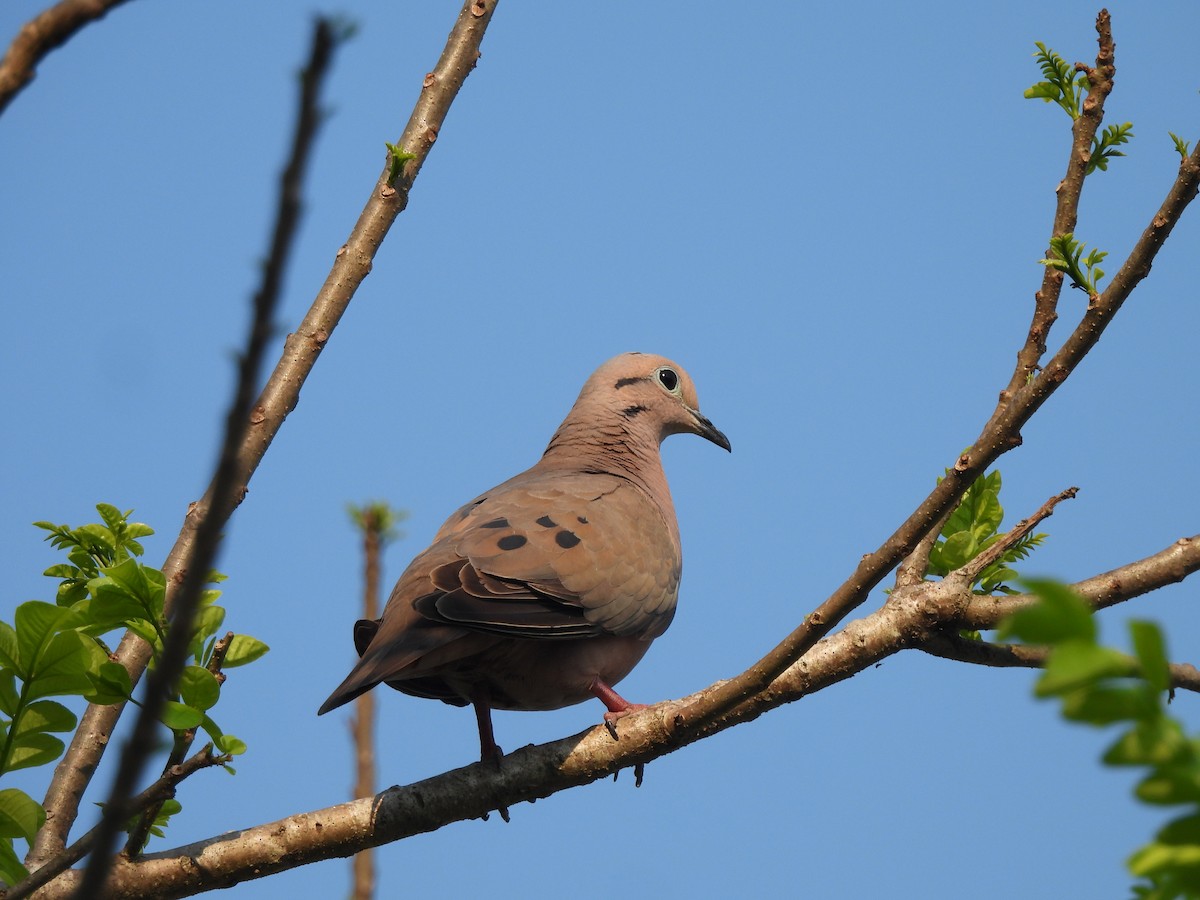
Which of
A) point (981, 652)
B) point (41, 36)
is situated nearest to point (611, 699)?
point (981, 652)

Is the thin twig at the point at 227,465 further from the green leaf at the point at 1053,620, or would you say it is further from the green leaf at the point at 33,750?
the green leaf at the point at 33,750

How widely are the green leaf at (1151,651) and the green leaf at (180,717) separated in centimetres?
264

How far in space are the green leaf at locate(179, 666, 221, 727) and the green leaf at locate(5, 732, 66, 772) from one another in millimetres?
355

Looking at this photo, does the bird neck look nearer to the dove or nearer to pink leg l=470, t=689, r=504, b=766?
the dove

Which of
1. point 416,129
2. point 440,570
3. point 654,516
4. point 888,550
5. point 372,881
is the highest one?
point 416,129

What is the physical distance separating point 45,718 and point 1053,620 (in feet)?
9.68

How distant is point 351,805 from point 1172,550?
2498 mm

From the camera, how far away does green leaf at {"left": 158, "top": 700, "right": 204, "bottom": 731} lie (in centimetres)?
324

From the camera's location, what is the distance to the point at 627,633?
17.3 feet

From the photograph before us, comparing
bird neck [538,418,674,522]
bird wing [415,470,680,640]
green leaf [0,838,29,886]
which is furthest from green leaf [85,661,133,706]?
bird neck [538,418,674,522]

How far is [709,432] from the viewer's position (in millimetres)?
7574

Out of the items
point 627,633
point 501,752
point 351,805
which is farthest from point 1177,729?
point 627,633

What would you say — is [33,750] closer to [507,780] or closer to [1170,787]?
[507,780]

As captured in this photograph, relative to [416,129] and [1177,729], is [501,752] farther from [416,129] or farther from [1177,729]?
[1177,729]
